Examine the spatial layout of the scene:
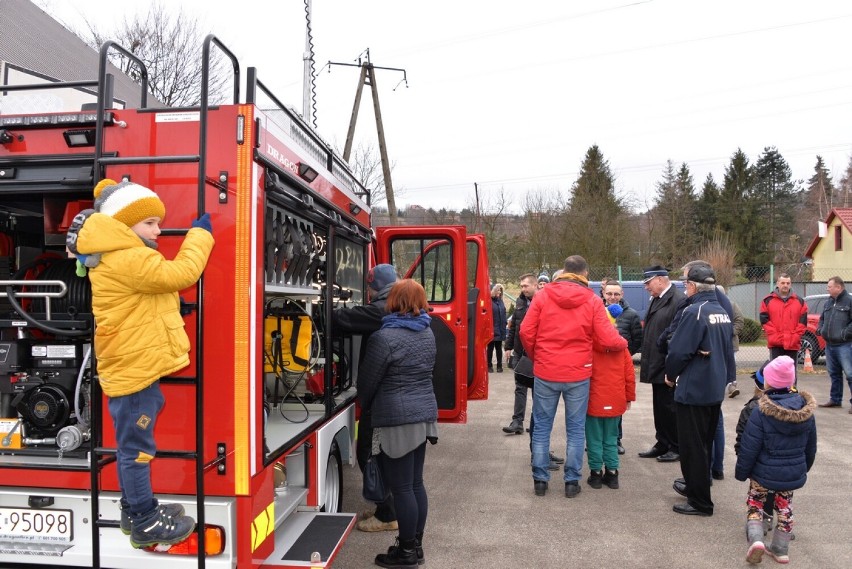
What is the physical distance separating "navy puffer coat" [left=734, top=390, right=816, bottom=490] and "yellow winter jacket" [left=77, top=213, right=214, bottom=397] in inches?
142

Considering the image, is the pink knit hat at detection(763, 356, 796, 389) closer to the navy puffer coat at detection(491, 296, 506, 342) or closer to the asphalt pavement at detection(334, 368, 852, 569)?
the asphalt pavement at detection(334, 368, 852, 569)

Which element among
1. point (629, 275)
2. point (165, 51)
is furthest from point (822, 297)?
point (165, 51)

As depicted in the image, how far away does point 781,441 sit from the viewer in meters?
4.16

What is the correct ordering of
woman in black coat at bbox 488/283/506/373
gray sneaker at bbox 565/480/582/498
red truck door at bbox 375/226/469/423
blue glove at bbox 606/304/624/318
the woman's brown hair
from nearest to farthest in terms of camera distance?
1. the woman's brown hair
2. gray sneaker at bbox 565/480/582/498
3. red truck door at bbox 375/226/469/423
4. blue glove at bbox 606/304/624/318
5. woman in black coat at bbox 488/283/506/373

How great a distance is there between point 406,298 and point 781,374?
8.07ft

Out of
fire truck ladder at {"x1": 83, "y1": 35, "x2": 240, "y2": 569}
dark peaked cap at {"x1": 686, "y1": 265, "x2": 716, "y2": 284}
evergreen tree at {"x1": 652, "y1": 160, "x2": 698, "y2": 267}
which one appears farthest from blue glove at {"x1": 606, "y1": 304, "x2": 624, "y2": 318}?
evergreen tree at {"x1": 652, "y1": 160, "x2": 698, "y2": 267}

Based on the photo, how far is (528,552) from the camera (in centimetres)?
445

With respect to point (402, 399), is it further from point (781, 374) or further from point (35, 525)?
point (781, 374)

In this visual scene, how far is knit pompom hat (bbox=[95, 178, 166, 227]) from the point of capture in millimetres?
2617

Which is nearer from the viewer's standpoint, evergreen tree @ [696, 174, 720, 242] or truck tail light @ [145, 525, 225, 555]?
truck tail light @ [145, 525, 225, 555]

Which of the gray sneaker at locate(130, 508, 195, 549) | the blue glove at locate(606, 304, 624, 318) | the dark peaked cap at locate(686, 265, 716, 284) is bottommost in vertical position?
the gray sneaker at locate(130, 508, 195, 549)

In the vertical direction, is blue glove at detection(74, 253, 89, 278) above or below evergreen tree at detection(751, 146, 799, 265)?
below

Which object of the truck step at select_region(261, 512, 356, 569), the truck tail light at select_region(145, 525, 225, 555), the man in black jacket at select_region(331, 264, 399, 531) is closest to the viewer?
the truck tail light at select_region(145, 525, 225, 555)

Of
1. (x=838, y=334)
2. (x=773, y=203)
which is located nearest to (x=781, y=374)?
(x=838, y=334)
